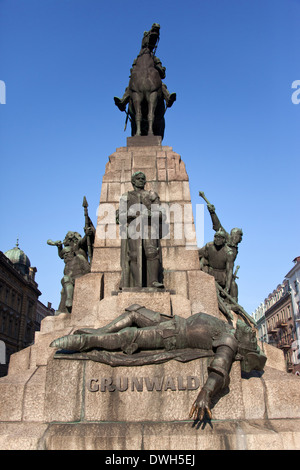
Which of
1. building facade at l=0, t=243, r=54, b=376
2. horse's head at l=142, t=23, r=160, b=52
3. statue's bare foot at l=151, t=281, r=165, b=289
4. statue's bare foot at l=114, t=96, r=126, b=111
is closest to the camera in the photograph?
statue's bare foot at l=151, t=281, r=165, b=289

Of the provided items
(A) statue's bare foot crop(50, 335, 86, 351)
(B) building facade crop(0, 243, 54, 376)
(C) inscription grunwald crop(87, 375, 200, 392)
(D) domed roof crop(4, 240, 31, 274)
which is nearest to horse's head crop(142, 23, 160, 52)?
(A) statue's bare foot crop(50, 335, 86, 351)

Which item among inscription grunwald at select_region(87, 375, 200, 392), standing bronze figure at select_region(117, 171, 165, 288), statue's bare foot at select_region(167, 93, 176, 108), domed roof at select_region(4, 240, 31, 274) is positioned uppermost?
domed roof at select_region(4, 240, 31, 274)

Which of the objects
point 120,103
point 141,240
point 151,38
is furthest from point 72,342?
point 151,38

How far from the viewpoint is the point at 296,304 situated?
5338 centimetres

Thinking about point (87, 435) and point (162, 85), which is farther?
point (162, 85)

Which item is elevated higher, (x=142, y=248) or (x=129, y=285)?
(x=142, y=248)

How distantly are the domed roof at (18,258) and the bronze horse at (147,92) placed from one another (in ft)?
186

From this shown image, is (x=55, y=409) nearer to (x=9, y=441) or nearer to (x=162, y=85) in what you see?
(x=9, y=441)

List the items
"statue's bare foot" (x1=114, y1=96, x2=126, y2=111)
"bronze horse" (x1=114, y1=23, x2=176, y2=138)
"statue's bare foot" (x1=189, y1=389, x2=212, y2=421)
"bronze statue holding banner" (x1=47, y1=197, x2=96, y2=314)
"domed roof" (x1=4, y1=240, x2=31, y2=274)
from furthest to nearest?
"domed roof" (x1=4, y1=240, x2=31, y2=274), "statue's bare foot" (x1=114, y1=96, x2=126, y2=111), "bronze horse" (x1=114, y1=23, x2=176, y2=138), "bronze statue holding banner" (x1=47, y1=197, x2=96, y2=314), "statue's bare foot" (x1=189, y1=389, x2=212, y2=421)

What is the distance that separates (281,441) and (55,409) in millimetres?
2662

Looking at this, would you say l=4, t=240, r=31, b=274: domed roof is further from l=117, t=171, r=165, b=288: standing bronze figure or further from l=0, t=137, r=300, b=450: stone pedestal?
l=0, t=137, r=300, b=450: stone pedestal

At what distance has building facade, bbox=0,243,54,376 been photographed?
161ft

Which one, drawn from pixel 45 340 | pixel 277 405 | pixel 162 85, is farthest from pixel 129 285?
pixel 162 85

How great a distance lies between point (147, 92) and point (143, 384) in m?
8.40
